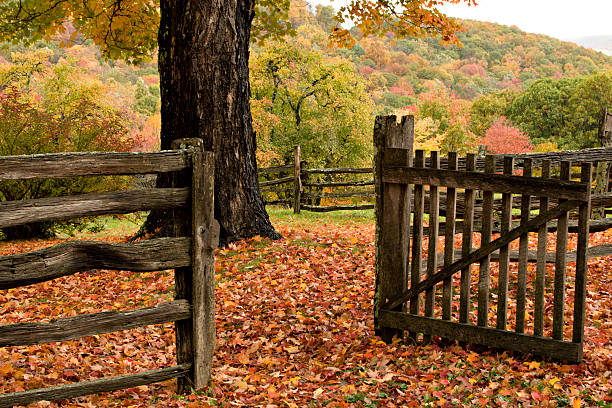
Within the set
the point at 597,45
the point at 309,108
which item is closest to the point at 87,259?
the point at 309,108

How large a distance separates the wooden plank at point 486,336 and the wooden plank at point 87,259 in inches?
83.8

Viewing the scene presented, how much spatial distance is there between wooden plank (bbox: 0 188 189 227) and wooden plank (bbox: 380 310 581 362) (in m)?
2.35

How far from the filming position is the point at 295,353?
517 centimetres

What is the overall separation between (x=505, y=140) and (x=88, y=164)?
49699 mm

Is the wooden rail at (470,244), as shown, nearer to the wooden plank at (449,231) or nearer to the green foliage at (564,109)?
the wooden plank at (449,231)

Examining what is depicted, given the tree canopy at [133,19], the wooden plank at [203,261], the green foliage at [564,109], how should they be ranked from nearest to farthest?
the wooden plank at [203,261] → the tree canopy at [133,19] → the green foliage at [564,109]

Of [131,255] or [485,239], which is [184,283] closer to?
[131,255]

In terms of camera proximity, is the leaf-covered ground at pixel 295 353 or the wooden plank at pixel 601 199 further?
the wooden plank at pixel 601 199

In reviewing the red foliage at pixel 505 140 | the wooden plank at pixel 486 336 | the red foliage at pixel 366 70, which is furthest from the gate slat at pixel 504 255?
the red foliage at pixel 366 70

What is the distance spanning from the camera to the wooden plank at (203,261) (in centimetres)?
396

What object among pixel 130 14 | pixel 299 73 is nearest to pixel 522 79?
pixel 299 73

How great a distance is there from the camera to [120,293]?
7180 millimetres

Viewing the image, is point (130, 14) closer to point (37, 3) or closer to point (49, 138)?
point (37, 3)

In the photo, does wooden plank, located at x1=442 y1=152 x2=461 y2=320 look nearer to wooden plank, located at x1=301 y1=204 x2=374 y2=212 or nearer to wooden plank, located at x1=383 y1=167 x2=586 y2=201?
wooden plank, located at x1=383 y1=167 x2=586 y2=201
